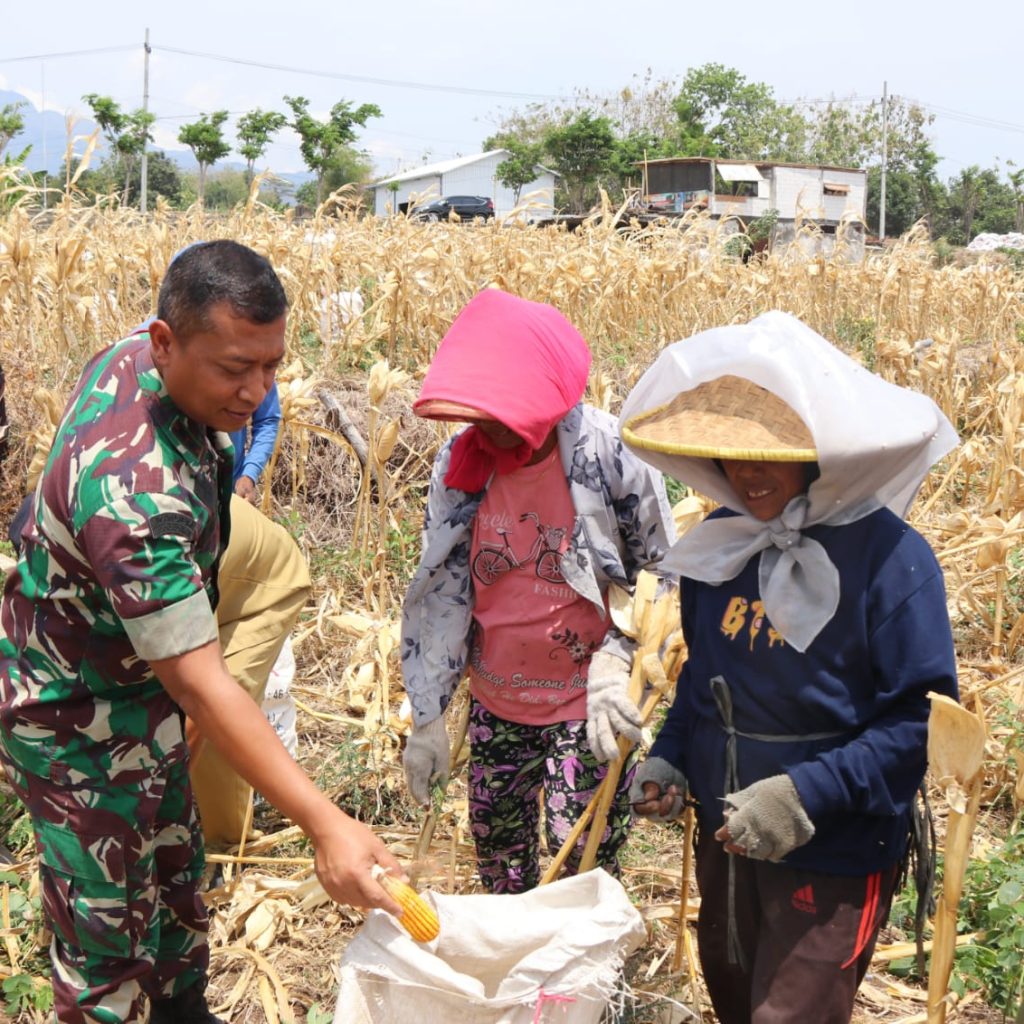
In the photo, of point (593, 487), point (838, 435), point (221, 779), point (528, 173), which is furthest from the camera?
point (528, 173)

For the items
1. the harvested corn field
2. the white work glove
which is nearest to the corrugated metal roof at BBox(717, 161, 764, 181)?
the harvested corn field

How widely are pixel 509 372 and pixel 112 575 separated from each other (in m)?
0.84

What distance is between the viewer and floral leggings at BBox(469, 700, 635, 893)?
225cm

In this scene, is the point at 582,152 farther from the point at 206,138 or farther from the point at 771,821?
the point at 771,821

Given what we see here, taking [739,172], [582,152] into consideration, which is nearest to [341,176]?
[582,152]

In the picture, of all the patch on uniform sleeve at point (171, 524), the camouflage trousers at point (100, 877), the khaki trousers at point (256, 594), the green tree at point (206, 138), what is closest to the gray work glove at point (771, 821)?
the patch on uniform sleeve at point (171, 524)

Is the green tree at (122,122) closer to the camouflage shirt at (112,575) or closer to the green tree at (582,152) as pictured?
the green tree at (582,152)

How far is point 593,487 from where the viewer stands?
7.23ft

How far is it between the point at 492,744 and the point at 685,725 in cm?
57

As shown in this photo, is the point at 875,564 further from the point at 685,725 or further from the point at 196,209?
the point at 196,209

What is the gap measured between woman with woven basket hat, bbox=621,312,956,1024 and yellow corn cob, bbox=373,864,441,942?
1.44 feet

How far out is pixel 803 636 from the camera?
5.26 ft

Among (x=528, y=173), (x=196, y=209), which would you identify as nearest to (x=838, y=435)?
(x=196, y=209)

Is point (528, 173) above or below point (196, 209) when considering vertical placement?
above
